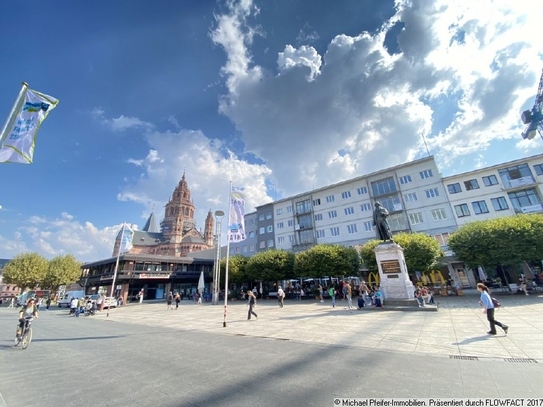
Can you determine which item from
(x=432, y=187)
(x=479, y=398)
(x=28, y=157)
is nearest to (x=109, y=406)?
(x=479, y=398)

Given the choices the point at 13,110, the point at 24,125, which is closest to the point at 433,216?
the point at 24,125

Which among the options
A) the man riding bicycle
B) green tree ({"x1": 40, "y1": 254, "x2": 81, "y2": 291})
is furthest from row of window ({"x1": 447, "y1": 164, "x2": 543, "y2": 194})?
green tree ({"x1": 40, "y1": 254, "x2": 81, "y2": 291})

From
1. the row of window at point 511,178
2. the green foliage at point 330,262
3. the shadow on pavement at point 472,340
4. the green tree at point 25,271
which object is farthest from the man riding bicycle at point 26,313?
the green tree at point 25,271

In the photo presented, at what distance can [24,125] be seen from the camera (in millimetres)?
7324

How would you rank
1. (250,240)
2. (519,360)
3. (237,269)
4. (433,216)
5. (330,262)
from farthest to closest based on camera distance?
(250,240) → (237,269) → (433,216) → (330,262) → (519,360)

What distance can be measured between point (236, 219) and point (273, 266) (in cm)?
1713

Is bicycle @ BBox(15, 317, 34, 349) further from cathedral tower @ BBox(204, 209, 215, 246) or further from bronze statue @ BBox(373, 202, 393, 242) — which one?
cathedral tower @ BBox(204, 209, 215, 246)

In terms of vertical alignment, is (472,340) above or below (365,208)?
below

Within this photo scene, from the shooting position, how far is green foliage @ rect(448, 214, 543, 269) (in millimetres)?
20141

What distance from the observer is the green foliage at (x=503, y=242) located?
66.1ft

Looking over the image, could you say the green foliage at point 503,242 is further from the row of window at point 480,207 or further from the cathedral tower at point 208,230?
the cathedral tower at point 208,230

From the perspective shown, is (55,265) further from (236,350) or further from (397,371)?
(397,371)

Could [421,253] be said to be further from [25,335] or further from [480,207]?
[25,335]

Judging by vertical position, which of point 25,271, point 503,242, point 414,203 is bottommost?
point 503,242
